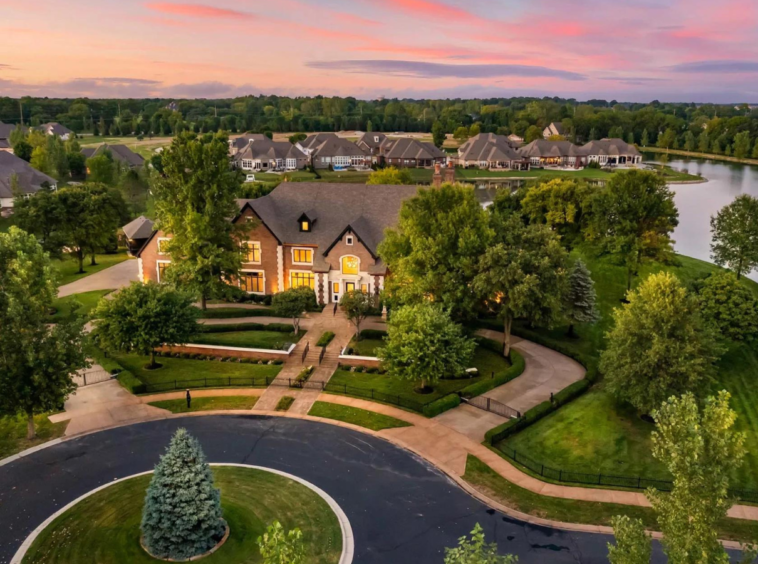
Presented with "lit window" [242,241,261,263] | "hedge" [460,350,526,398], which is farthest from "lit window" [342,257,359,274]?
"hedge" [460,350,526,398]

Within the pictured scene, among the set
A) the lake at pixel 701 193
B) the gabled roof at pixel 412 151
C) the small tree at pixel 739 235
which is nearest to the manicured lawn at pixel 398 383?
the small tree at pixel 739 235

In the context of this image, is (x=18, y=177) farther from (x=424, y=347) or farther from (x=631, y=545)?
(x=631, y=545)

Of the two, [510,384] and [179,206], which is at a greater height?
[179,206]

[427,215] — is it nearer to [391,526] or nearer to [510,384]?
[510,384]

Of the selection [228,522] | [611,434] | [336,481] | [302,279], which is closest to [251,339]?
[302,279]

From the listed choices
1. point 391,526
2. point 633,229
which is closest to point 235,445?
point 391,526

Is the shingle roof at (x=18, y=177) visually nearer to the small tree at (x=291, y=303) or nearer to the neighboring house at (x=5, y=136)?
the neighboring house at (x=5, y=136)

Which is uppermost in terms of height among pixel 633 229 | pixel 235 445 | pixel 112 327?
pixel 633 229
